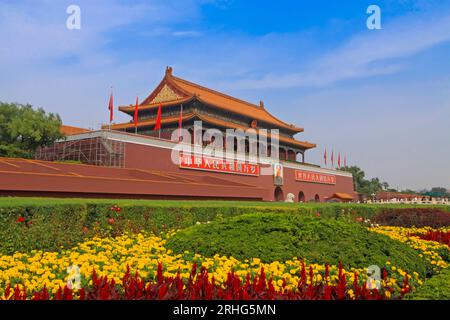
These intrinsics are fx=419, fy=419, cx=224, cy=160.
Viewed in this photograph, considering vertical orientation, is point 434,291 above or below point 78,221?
below

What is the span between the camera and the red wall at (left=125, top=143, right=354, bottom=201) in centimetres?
2242

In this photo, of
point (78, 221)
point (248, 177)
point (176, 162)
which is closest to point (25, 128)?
point (176, 162)

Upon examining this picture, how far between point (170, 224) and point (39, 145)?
18.1 metres

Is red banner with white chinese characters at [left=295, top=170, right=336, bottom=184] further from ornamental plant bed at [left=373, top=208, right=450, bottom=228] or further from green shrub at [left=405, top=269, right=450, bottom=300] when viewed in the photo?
green shrub at [left=405, top=269, right=450, bottom=300]

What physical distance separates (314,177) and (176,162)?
19.0 m

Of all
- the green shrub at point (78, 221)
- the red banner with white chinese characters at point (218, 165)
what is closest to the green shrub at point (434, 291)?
the green shrub at point (78, 221)

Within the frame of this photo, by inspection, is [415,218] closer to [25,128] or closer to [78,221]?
[78,221]

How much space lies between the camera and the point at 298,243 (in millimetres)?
5371

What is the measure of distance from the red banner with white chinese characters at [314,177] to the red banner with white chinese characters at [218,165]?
679 centimetres

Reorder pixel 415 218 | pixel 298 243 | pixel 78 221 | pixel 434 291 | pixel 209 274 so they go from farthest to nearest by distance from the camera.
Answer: pixel 415 218
pixel 78 221
pixel 298 243
pixel 209 274
pixel 434 291

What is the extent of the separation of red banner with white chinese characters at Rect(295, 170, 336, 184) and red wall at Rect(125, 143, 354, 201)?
0.38m

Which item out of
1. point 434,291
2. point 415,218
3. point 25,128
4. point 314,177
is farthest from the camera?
point 314,177

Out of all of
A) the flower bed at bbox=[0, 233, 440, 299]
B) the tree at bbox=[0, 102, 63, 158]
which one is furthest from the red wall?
the flower bed at bbox=[0, 233, 440, 299]
